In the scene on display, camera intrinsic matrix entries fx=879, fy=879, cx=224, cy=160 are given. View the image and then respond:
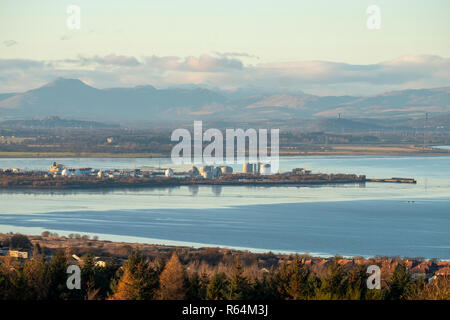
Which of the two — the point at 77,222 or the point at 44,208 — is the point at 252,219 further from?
the point at 44,208

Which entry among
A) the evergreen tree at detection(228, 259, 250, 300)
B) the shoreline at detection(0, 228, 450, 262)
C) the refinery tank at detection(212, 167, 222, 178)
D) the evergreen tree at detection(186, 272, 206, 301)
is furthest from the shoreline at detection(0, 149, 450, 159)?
the evergreen tree at detection(228, 259, 250, 300)

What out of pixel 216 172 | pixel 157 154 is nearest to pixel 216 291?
pixel 216 172

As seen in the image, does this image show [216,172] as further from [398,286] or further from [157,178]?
[398,286]

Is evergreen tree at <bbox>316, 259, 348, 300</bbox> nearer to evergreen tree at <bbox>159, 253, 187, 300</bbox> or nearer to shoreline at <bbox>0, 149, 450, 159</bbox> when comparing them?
evergreen tree at <bbox>159, 253, 187, 300</bbox>

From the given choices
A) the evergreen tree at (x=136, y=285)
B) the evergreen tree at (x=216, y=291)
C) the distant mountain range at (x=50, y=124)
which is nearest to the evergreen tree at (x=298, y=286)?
the evergreen tree at (x=216, y=291)

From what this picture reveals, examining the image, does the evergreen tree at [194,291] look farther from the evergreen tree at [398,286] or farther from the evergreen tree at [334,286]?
the evergreen tree at [398,286]
